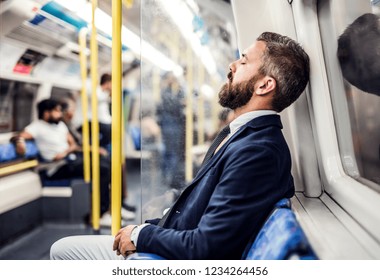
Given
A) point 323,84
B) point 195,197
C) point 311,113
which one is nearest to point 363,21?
point 323,84

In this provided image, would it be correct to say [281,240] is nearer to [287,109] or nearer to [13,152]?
[287,109]

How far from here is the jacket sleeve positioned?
1.12m

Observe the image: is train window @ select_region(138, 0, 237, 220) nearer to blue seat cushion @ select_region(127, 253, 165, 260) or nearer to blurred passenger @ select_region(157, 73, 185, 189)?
blurred passenger @ select_region(157, 73, 185, 189)

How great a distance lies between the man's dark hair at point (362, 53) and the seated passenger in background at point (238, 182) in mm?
207

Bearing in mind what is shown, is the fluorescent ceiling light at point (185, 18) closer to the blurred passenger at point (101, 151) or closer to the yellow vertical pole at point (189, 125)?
the yellow vertical pole at point (189, 125)

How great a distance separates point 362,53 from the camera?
1.52 meters

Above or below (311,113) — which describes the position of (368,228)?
below

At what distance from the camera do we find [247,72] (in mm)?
1569

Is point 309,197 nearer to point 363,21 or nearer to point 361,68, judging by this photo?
point 361,68

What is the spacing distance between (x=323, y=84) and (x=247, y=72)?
44cm

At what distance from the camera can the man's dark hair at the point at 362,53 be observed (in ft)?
4.65

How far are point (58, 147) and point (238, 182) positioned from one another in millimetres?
4063

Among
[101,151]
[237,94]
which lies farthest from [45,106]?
[237,94]

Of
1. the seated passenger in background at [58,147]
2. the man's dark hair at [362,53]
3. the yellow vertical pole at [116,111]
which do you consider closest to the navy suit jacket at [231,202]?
the yellow vertical pole at [116,111]
